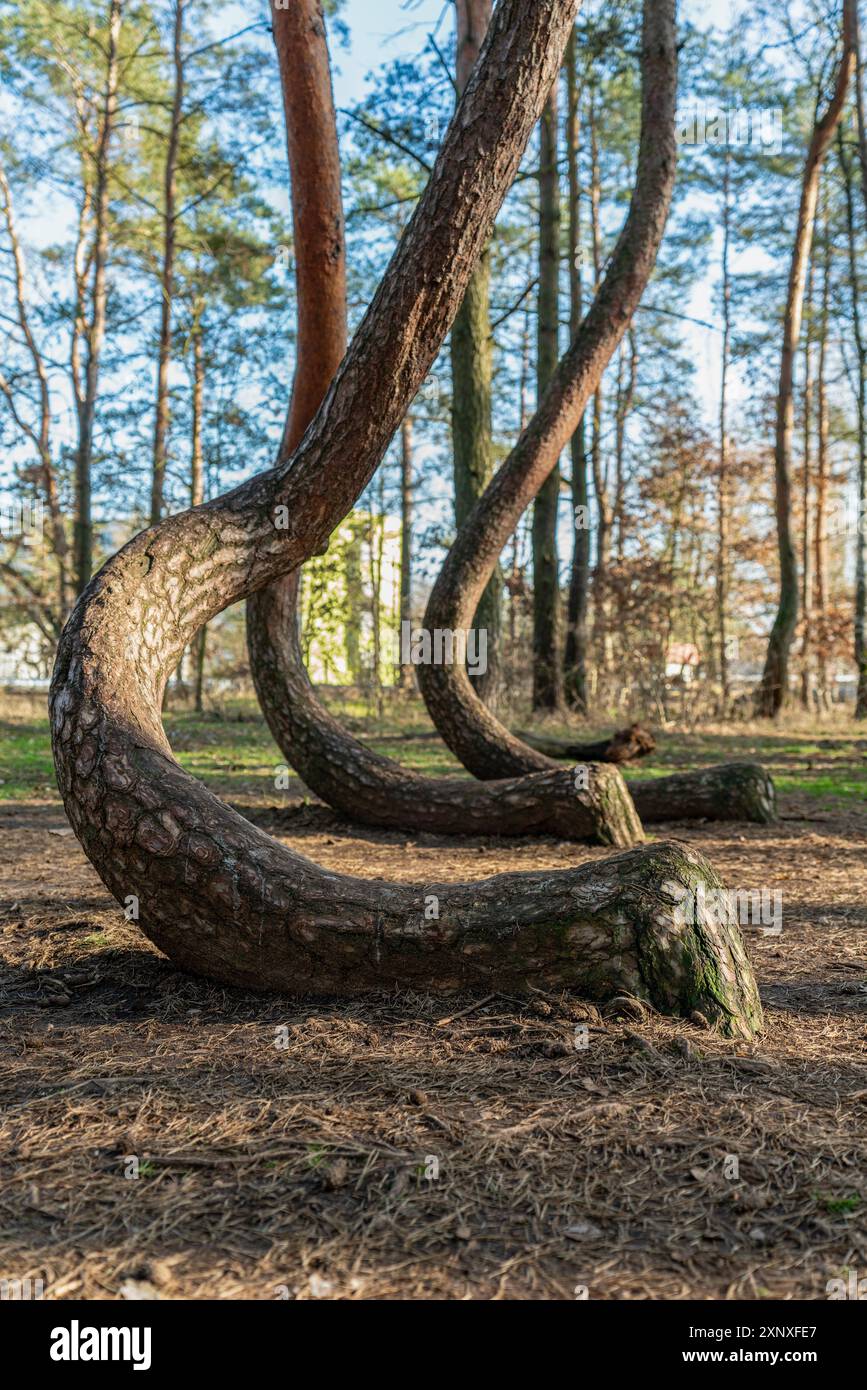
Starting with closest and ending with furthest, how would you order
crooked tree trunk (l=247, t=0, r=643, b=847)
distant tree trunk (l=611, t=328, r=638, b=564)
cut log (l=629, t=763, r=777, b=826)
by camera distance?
crooked tree trunk (l=247, t=0, r=643, b=847) → cut log (l=629, t=763, r=777, b=826) → distant tree trunk (l=611, t=328, r=638, b=564)

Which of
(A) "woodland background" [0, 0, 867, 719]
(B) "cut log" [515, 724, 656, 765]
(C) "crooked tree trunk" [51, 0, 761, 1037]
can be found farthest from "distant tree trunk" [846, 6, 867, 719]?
(C) "crooked tree trunk" [51, 0, 761, 1037]

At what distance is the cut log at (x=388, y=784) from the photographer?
616 cm

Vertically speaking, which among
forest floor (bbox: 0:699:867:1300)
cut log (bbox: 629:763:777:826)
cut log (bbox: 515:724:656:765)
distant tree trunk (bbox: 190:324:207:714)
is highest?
distant tree trunk (bbox: 190:324:207:714)

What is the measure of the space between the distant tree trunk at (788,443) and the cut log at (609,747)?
28.8 ft

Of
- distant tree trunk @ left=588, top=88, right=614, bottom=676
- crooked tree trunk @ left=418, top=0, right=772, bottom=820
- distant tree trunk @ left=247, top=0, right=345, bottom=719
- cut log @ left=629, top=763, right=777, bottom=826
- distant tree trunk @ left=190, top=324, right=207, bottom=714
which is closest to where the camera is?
distant tree trunk @ left=247, top=0, right=345, bottom=719

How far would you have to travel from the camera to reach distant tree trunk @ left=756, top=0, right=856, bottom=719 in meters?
15.7

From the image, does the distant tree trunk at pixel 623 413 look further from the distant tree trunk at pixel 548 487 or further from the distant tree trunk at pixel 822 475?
the distant tree trunk at pixel 548 487

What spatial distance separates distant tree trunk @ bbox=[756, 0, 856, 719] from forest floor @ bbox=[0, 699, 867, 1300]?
1296 cm

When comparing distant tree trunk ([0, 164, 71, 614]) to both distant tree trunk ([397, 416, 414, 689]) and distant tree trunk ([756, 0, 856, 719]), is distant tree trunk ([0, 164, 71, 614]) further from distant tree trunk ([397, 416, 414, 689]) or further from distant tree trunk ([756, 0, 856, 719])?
distant tree trunk ([756, 0, 856, 719])

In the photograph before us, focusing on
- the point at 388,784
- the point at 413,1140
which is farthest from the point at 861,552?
the point at 413,1140

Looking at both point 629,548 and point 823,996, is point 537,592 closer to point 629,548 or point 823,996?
point 629,548

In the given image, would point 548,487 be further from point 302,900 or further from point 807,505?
point 302,900

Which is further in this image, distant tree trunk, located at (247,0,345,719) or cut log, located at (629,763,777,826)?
cut log, located at (629,763,777,826)

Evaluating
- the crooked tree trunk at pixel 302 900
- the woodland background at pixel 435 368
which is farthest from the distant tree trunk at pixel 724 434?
the crooked tree trunk at pixel 302 900
